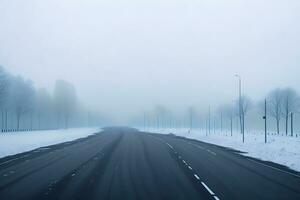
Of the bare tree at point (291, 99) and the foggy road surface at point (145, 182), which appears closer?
the foggy road surface at point (145, 182)

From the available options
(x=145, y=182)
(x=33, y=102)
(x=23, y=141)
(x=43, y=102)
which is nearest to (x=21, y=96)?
(x=33, y=102)

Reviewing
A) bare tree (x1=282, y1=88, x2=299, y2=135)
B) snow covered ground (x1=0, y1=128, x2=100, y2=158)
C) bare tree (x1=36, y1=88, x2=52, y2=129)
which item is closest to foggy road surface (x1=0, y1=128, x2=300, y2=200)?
snow covered ground (x1=0, y1=128, x2=100, y2=158)

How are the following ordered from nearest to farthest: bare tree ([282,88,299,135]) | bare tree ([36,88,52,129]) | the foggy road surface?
the foggy road surface → bare tree ([282,88,299,135]) → bare tree ([36,88,52,129])

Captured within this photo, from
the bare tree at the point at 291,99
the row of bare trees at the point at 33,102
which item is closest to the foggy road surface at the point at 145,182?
the row of bare trees at the point at 33,102

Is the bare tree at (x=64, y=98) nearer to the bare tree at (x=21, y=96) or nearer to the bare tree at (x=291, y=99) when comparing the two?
the bare tree at (x=21, y=96)

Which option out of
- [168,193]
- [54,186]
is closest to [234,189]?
[168,193]

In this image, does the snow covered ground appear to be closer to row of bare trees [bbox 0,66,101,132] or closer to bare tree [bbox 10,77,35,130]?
row of bare trees [bbox 0,66,101,132]

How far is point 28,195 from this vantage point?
1336 cm

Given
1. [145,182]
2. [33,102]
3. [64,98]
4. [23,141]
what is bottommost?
[23,141]

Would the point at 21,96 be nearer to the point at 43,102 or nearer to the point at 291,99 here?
the point at 43,102

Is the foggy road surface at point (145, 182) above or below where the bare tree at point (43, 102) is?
below

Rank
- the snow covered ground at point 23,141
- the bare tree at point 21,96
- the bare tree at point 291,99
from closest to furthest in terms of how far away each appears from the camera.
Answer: the snow covered ground at point 23,141 < the bare tree at point 21,96 < the bare tree at point 291,99

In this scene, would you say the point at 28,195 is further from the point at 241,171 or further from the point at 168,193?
the point at 241,171

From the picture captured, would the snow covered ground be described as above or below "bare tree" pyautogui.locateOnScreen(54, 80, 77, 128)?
below
